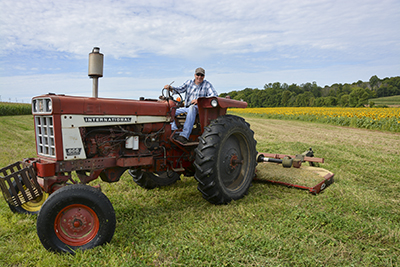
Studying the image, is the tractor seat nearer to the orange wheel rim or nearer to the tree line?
the orange wheel rim

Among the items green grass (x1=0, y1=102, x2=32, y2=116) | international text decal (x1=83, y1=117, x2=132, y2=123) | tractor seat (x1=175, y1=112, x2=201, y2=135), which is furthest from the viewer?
green grass (x1=0, y1=102, x2=32, y2=116)

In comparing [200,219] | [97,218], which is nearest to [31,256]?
[97,218]

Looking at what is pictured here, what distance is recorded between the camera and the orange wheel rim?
2.90 m

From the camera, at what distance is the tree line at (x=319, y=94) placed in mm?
43656

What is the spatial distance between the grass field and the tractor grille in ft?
3.15

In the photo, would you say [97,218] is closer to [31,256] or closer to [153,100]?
[31,256]

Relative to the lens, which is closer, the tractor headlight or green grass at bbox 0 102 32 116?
the tractor headlight

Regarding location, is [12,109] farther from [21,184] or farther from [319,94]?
[319,94]

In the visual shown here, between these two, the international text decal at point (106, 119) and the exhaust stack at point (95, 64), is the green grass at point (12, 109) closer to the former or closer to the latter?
the international text decal at point (106, 119)

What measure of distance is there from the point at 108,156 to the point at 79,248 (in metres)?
1.18

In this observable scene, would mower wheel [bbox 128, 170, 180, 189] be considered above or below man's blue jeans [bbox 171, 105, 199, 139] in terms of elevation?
below

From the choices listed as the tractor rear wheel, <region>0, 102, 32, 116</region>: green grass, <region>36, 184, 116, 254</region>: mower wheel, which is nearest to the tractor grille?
<region>36, 184, 116, 254</region>: mower wheel

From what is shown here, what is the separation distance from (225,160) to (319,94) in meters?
64.6

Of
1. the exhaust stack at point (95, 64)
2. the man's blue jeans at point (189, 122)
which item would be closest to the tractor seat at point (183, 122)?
the man's blue jeans at point (189, 122)
